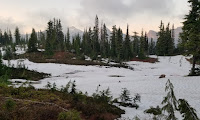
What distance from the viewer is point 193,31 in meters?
23.0

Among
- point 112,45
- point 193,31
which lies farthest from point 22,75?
point 112,45

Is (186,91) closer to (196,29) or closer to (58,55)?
(196,29)

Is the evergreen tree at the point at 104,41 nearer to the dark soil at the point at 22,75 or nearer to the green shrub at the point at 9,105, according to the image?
the dark soil at the point at 22,75

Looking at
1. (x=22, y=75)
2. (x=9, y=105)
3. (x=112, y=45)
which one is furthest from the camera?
(x=112, y=45)

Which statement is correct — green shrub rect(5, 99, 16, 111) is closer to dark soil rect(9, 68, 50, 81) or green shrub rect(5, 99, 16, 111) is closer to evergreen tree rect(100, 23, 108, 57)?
dark soil rect(9, 68, 50, 81)

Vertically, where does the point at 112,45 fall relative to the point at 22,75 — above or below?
above

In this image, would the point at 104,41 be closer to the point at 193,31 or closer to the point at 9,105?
the point at 193,31

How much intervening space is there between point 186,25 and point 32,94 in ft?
77.0

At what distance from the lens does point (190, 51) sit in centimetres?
2361

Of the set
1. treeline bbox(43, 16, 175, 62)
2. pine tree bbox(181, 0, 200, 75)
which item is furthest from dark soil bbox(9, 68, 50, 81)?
treeline bbox(43, 16, 175, 62)

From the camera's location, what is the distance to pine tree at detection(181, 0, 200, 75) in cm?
2269

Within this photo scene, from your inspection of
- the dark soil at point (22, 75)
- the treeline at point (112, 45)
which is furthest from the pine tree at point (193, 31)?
the treeline at point (112, 45)

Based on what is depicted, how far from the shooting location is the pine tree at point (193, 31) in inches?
893

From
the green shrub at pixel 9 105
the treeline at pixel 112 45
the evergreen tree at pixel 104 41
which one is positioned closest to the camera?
the green shrub at pixel 9 105
